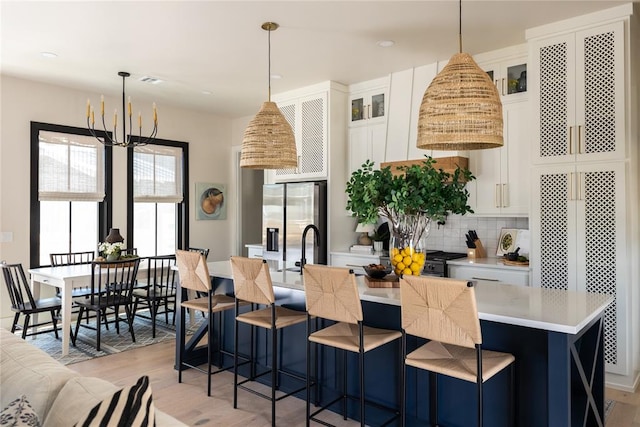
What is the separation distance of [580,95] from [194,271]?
3.26 meters

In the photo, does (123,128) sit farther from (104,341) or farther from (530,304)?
(530,304)

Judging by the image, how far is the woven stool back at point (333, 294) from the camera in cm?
239

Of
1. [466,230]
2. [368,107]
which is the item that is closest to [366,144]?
[368,107]

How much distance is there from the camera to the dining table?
4.16m

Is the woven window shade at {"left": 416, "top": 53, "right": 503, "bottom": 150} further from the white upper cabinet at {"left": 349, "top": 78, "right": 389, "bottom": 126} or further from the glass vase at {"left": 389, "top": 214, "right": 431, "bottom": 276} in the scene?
the white upper cabinet at {"left": 349, "top": 78, "right": 389, "bottom": 126}

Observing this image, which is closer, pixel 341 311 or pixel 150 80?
pixel 341 311

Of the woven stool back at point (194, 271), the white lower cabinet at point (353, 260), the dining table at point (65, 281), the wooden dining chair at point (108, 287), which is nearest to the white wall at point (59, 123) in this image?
the dining table at point (65, 281)

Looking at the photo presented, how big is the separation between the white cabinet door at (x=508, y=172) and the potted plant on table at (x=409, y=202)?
5.45 ft

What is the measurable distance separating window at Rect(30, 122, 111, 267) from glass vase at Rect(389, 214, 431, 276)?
4.39m

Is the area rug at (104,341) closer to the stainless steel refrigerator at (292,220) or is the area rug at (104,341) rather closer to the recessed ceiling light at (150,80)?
the stainless steel refrigerator at (292,220)

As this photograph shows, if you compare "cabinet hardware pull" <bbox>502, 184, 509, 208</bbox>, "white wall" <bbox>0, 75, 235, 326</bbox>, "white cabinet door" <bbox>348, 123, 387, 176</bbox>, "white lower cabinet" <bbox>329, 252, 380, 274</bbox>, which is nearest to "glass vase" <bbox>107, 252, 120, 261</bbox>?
"white wall" <bbox>0, 75, 235, 326</bbox>

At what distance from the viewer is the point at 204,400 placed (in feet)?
10.5

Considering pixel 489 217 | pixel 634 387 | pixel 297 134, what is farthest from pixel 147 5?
pixel 634 387

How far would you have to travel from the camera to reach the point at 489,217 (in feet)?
15.0
